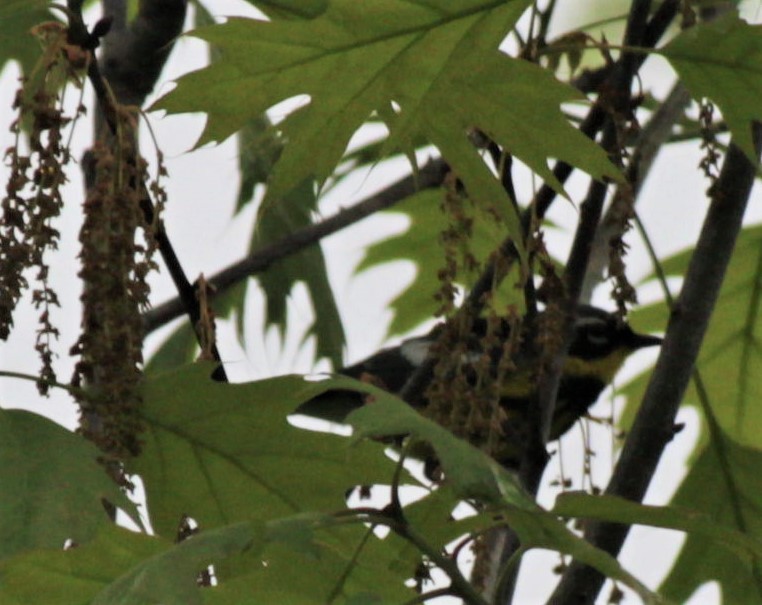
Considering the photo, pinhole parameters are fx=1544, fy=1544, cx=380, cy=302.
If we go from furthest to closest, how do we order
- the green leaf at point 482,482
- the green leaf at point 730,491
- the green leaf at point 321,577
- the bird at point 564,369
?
the bird at point 564,369
the green leaf at point 730,491
the green leaf at point 321,577
the green leaf at point 482,482

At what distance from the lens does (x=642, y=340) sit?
469cm

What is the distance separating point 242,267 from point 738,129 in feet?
5.28

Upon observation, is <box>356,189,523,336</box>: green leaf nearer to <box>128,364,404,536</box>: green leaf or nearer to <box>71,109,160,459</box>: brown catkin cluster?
<box>128,364,404,536</box>: green leaf

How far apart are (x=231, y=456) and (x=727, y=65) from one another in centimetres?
74

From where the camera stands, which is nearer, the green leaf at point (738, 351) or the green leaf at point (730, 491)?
the green leaf at point (730, 491)

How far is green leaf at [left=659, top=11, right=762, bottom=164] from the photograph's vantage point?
5.81ft

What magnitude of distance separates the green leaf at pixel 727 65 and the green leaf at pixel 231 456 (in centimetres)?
58

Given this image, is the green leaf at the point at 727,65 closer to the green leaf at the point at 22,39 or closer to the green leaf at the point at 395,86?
the green leaf at the point at 395,86

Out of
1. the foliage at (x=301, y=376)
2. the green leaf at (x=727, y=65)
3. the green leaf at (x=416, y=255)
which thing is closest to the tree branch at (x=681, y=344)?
the foliage at (x=301, y=376)

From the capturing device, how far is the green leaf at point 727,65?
1.77 meters

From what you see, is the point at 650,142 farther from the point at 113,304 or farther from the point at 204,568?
the point at 204,568

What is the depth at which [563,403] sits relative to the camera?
14.5 ft

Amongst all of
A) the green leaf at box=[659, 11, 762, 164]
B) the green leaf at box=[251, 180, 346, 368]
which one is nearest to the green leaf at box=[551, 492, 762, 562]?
the green leaf at box=[659, 11, 762, 164]

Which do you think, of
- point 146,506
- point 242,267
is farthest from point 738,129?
point 242,267
